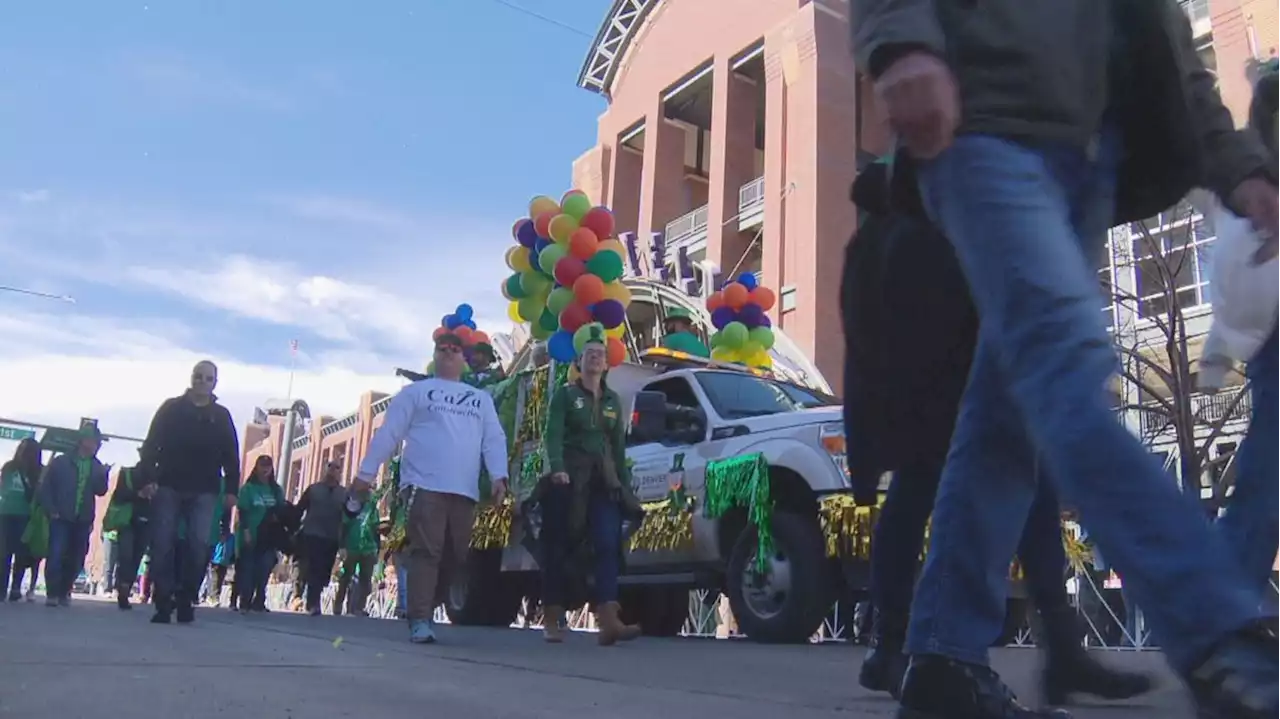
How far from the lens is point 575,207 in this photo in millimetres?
11359

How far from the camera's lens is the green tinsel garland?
7273 mm

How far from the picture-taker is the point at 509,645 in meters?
6.68

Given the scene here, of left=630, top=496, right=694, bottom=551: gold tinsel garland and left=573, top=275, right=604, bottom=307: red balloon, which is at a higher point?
left=573, top=275, right=604, bottom=307: red balloon

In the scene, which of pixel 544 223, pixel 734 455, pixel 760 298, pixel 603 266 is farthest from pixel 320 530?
pixel 734 455

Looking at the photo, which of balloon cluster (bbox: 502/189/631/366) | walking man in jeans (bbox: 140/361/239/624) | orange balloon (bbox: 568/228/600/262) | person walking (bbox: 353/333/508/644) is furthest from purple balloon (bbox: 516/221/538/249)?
person walking (bbox: 353/333/508/644)

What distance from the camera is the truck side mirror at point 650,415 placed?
801 centimetres

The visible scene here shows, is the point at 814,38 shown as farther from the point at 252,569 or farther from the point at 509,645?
the point at 509,645

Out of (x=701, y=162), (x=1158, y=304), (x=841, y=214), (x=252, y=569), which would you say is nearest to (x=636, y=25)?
(x=701, y=162)

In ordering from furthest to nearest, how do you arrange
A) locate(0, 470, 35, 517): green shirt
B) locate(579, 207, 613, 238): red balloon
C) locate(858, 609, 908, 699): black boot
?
locate(0, 470, 35, 517): green shirt → locate(579, 207, 613, 238): red balloon → locate(858, 609, 908, 699): black boot

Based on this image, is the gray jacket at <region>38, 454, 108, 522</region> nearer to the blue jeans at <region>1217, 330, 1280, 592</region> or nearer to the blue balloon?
the blue balloon

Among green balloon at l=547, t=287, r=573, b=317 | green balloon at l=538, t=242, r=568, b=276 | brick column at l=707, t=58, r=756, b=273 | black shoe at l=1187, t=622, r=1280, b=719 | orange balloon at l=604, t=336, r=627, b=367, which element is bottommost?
black shoe at l=1187, t=622, r=1280, b=719

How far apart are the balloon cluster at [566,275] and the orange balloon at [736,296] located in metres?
1.89

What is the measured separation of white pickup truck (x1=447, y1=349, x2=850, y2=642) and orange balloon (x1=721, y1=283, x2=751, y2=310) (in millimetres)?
2706

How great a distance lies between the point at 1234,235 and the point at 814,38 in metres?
21.9
